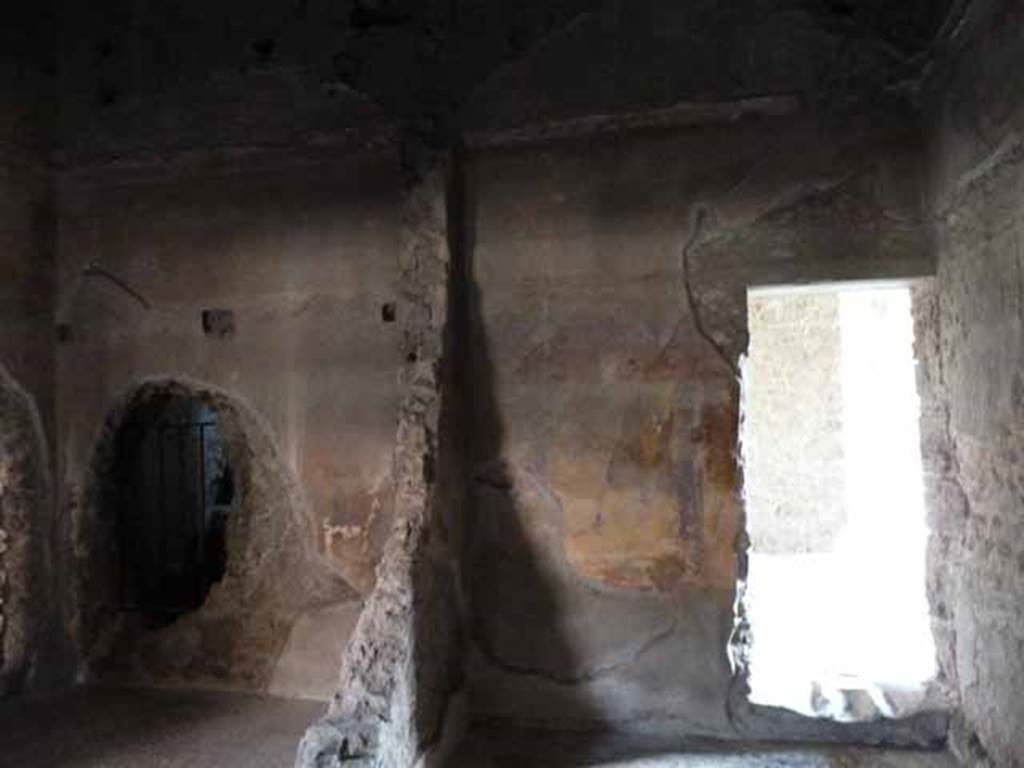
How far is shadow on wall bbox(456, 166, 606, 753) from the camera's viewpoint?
149 inches

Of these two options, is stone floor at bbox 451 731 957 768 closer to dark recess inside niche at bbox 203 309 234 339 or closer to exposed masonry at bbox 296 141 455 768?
exposed masonry at bbox 296 141 455 768

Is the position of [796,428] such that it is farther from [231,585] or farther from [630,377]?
[231,585]

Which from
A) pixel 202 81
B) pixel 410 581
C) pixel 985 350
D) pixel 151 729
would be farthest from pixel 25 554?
pixel 985 350

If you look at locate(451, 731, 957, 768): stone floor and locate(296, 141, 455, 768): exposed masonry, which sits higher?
locate(296, 141, 455, 768): exposed masonry

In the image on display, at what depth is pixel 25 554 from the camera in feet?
13.6

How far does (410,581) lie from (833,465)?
6.01m

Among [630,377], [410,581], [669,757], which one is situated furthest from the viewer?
[630,377]

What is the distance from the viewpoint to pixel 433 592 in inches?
135

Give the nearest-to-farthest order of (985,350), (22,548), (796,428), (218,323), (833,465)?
(985,350) < (22,548) < (218,323) < (833,465) < (796,428)

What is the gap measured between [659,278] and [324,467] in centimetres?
187

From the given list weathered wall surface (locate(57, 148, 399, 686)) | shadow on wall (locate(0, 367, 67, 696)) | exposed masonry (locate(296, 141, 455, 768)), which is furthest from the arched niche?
exposed masonry (locate(296, 141, 455, 768))

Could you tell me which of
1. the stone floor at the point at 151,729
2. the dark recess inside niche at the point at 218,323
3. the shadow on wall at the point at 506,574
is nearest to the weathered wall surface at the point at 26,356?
the stone floor at the point at 151,729

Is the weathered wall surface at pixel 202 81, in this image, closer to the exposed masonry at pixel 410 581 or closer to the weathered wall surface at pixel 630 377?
the exposed masonry at pixel 410 581

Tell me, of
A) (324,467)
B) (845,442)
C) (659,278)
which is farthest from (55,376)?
(845,442)
